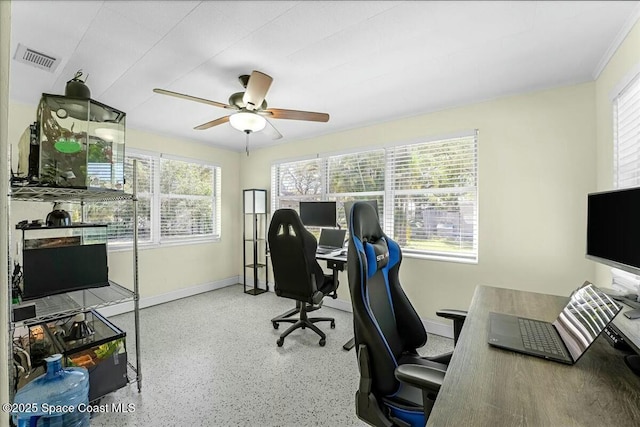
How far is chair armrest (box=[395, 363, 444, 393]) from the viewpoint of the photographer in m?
0.90

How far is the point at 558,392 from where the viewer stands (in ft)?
2.62

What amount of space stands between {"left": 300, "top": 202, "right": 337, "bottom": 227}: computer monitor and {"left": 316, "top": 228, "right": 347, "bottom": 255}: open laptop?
9cm

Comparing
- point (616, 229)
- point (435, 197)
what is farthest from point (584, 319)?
point (435, 197)

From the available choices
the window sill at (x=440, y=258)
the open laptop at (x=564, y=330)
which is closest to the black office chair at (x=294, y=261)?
the window sill at (x=440, y=258)

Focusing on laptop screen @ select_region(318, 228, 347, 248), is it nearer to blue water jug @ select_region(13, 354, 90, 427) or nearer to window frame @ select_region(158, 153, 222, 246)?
window frame @ select_region(158, 153, 222, 246)

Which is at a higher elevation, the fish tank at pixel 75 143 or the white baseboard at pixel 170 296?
the fish tank at pixel 75 143

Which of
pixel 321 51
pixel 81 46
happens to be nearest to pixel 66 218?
pixel 81 46

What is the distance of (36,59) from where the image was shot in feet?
6.46

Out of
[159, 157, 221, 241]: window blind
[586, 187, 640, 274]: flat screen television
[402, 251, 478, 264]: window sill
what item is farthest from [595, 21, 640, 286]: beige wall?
[159, 157, 221, 241]: window blind

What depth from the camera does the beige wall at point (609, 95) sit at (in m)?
1.61

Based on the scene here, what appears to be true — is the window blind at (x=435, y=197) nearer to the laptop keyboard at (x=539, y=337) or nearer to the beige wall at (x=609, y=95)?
the beige wall at (x=609, y=95)

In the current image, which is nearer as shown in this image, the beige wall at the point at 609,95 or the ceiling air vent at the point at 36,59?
the beige wall at the point at 609,95

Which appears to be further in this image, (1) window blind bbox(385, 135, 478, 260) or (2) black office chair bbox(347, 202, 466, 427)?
(1) window blind bbox(385, 135, 478, 260)

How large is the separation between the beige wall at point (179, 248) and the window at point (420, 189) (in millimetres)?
1874
